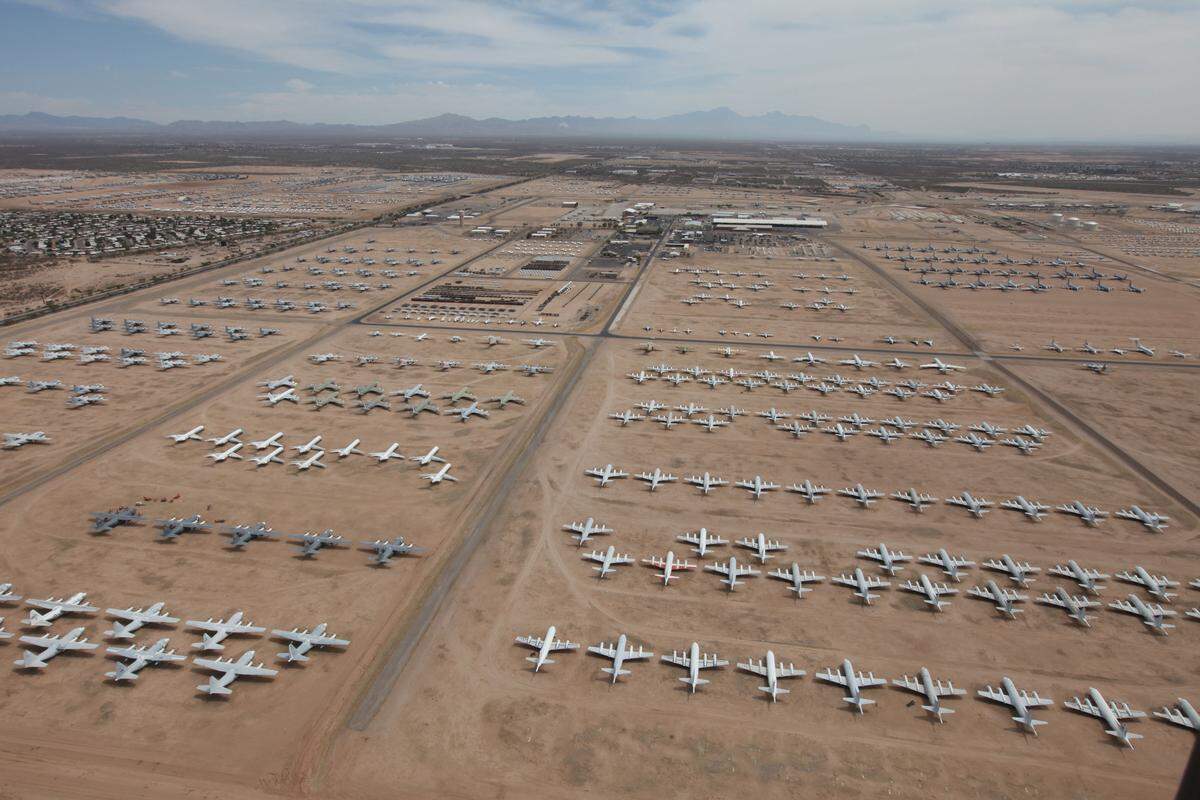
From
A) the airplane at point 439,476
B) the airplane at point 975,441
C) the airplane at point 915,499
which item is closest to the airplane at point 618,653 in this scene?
the airplane at point 439,476

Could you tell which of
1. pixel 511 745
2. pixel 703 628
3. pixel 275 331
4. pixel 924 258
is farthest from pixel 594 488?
pixel 924 258

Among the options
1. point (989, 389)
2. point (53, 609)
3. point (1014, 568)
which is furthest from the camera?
point (989, 389)

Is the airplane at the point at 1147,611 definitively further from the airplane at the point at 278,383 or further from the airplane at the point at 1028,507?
the airplane at the point at 278,383

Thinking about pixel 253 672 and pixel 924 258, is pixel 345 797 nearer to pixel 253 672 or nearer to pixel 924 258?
pixel 253 672

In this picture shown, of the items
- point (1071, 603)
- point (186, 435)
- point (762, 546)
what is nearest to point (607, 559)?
point (762, 546)

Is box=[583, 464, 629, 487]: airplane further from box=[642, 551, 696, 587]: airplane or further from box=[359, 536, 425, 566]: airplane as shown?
box=[359, 536, 425, 566]: airplane

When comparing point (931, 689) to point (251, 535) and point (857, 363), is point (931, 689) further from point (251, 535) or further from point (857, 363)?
point (857, 363)

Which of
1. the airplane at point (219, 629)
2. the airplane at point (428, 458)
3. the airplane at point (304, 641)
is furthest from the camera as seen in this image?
the airplane at point (428, 458)
